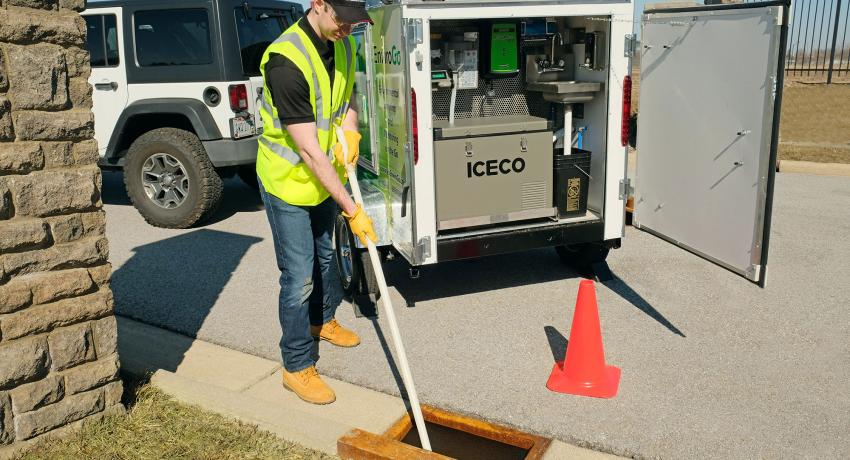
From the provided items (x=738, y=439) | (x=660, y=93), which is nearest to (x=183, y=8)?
(x=660, y=93)

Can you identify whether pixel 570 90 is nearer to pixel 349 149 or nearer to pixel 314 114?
pixel 349 149

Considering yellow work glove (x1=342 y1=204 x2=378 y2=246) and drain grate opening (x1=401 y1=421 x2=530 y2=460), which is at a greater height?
yellow work glove (x1=342 y1=204 x2=378 y2=246)

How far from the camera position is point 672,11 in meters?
4.60

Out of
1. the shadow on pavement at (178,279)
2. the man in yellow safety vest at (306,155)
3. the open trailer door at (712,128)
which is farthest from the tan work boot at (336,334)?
the open trailer door at (712,128)

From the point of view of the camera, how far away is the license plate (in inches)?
284

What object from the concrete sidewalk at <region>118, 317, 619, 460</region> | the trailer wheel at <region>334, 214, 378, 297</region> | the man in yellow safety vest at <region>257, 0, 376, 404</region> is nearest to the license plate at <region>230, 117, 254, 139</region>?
the trailer wheel at <region>334, 214, 378, 297</region>

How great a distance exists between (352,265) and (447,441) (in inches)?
71.0

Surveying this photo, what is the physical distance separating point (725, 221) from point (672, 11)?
54.6 inches

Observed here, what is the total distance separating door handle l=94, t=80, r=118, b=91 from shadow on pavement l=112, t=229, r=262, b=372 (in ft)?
5.78

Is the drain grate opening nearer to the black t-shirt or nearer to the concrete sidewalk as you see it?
the concrete sidewalk

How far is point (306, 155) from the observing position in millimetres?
3396

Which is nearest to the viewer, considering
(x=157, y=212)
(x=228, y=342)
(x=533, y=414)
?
(x=533, y=414)

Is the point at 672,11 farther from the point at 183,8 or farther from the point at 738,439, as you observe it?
the point at 183,8

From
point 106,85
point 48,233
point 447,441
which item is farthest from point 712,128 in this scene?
point 106,85
